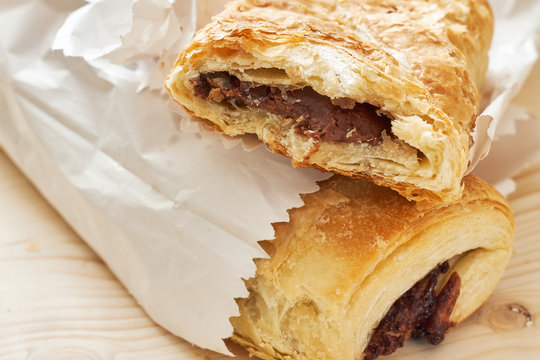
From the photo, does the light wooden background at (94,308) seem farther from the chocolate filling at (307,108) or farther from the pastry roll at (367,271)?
the chocolate filling at (307,108)

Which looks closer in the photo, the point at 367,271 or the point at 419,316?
the point at 367,271

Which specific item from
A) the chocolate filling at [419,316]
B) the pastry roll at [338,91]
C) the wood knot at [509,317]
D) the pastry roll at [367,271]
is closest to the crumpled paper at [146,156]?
the pastry roll at [367,271]

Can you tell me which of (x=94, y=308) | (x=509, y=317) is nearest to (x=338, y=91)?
(x=509, y=317)

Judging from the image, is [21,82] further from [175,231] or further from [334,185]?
[334,185]

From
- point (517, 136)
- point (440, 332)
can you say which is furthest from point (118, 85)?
point (517, 136)

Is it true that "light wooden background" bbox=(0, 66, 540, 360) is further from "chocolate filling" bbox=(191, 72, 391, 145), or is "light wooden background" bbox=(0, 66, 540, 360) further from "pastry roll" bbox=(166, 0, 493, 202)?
"chocolate filling" bbox=(191, 72, 391, 145)

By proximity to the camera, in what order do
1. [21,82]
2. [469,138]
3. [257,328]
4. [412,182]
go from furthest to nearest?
[21,82]
[257,328]
[469,138]
[412,182]

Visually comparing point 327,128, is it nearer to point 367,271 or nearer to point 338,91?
point 338,91
